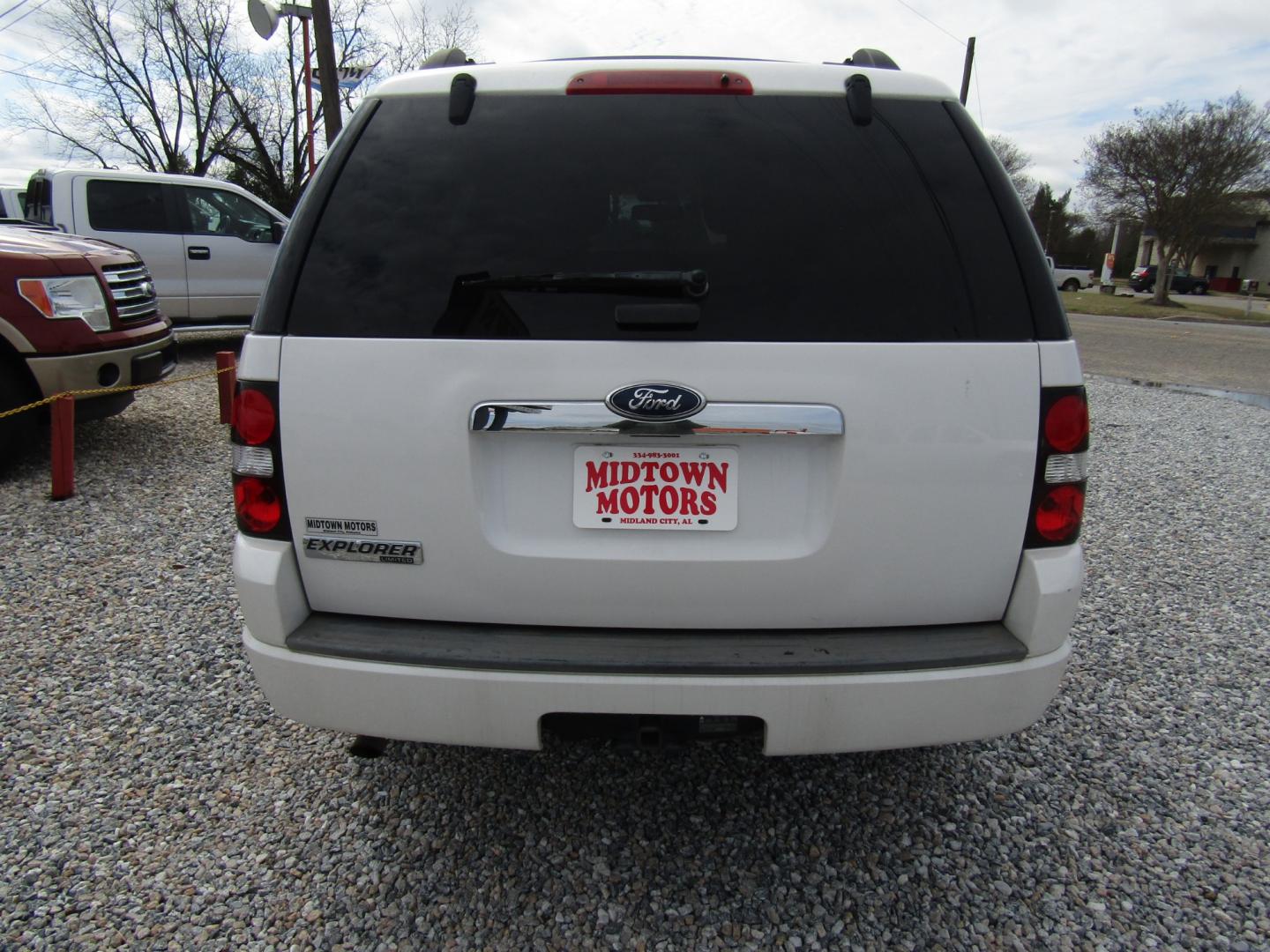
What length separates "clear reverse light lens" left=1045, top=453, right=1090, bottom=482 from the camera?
1.85 metres

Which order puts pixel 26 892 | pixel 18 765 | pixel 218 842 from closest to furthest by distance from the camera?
pixel 26 892 < pixel 218 842 < pixel 18 765

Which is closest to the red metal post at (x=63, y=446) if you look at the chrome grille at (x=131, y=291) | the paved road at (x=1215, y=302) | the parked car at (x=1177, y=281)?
the chrome grille at (x=131, y=291)

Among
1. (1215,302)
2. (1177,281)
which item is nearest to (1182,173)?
(1215,302)

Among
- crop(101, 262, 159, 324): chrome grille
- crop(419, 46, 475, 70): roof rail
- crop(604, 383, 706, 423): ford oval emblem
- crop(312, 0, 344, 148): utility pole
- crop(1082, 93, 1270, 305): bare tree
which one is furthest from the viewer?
crop(1082, 93, 1270, 305): bare tree

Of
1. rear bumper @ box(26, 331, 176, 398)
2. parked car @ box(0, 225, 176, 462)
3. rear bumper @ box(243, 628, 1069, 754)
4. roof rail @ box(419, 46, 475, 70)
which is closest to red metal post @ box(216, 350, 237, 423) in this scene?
rear bumper @ box(26, 331, 176, 398)

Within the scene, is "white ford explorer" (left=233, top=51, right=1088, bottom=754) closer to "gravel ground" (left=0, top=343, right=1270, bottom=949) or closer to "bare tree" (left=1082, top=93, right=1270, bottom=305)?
"gravel ground" (left=0, top=343, right=1270, bottom=949)

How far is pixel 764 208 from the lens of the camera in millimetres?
1870

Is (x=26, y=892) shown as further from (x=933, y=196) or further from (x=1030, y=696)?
(x=933, y=196)

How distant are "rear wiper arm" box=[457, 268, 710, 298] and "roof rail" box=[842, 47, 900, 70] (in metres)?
0.92

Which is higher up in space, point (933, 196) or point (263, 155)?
point (263, 155)

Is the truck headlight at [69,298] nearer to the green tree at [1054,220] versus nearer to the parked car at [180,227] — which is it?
the parked car at [180,227]

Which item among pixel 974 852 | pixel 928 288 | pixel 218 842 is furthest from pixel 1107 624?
pixel 218 842

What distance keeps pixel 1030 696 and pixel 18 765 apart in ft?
9.47

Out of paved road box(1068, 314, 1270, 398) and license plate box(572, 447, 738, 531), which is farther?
paved road box(1068, 314, 1270, 398)
